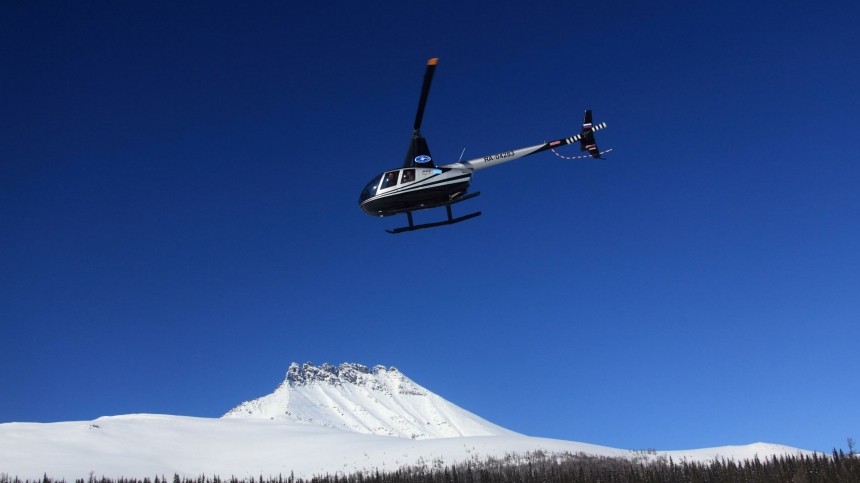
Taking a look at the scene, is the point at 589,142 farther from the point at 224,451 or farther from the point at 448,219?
the point at 224,451

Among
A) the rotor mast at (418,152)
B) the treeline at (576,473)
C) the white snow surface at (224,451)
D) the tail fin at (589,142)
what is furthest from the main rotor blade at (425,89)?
the white snow surface at (224,451)

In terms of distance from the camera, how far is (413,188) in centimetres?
4181

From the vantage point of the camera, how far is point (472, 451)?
302 feet

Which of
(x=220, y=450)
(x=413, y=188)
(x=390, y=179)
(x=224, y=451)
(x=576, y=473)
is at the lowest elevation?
(x=576, y=473)

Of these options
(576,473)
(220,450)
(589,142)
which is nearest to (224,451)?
(220,450)

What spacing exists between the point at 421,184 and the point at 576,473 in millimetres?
52356

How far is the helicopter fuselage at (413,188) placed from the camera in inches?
1649

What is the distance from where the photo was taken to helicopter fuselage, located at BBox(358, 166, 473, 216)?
4188 cm

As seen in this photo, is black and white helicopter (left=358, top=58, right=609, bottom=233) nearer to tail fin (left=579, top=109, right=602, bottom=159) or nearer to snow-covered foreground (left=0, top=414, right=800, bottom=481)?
tail fin (left=579, top=109, right=602, bottom=159)

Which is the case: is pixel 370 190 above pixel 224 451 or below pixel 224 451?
above

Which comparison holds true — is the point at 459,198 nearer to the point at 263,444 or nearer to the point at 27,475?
the point at 27,475

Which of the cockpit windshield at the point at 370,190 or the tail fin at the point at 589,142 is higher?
the tail fin at the point at 589,142

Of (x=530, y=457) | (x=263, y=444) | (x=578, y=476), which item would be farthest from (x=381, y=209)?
(x=263, y=444)

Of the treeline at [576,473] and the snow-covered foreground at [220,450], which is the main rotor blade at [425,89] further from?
the snow-covered foreground at [220,450]
